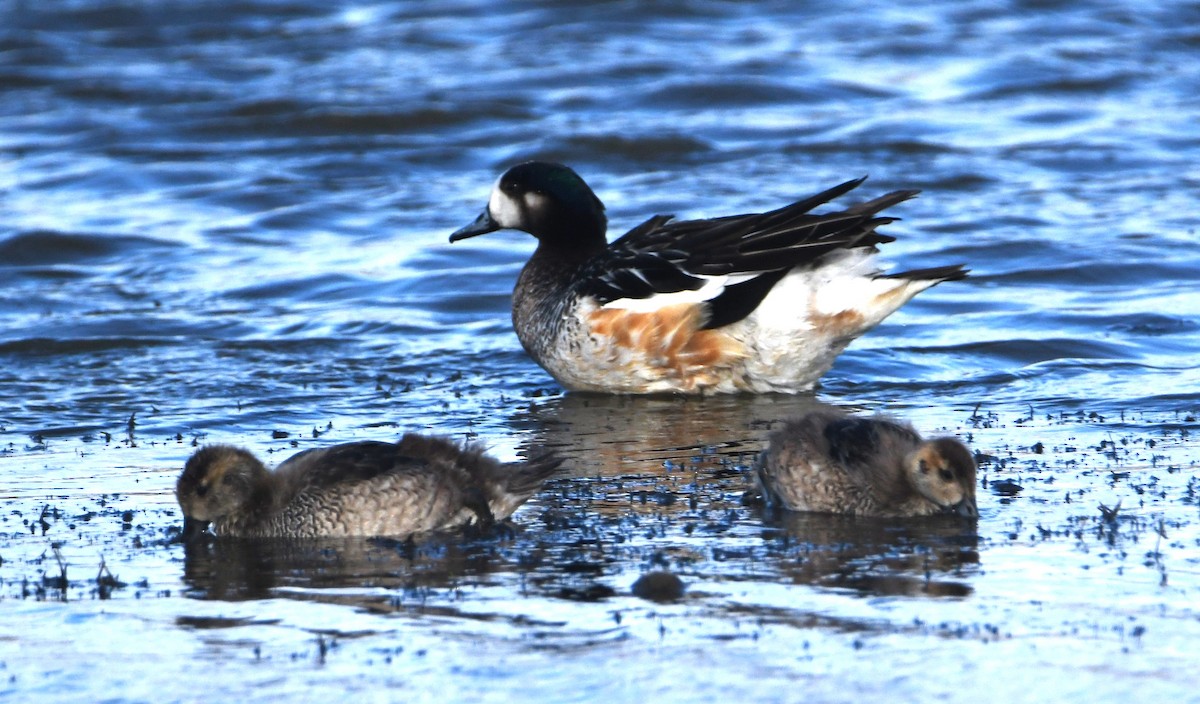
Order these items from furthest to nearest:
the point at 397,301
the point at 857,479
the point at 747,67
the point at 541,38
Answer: the point at 541,38 → the point at 747,67 → the point at 397,301 → the point at 857,479

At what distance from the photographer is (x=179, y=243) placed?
15102 mm

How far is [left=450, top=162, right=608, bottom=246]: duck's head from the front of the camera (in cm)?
1087

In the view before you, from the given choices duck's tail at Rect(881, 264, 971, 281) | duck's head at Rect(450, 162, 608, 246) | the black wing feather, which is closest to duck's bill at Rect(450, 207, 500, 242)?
duck's head at Rect(450, 162, 608, 246)

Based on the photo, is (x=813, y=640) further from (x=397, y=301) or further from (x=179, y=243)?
(x=179, y=243)

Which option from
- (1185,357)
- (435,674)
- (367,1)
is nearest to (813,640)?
(435,674)

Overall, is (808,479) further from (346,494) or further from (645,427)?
(645,427)

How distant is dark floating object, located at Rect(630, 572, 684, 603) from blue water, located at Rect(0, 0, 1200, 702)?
66mm

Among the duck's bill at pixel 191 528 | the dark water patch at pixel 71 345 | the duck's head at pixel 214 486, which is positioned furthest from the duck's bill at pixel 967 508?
the dark water patch at pixel 71 345

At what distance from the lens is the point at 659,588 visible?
568cm

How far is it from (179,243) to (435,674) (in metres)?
10.6

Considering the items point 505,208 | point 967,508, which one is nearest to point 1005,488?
point 967,508

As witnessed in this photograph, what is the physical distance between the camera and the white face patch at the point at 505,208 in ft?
36.1

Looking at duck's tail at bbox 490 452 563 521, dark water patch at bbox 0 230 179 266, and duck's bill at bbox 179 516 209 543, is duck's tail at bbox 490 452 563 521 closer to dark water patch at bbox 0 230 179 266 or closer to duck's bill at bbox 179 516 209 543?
duck's bill at bbox 179 516 209 543

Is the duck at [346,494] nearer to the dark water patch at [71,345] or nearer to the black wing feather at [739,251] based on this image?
the black wing feather at [739,251]
